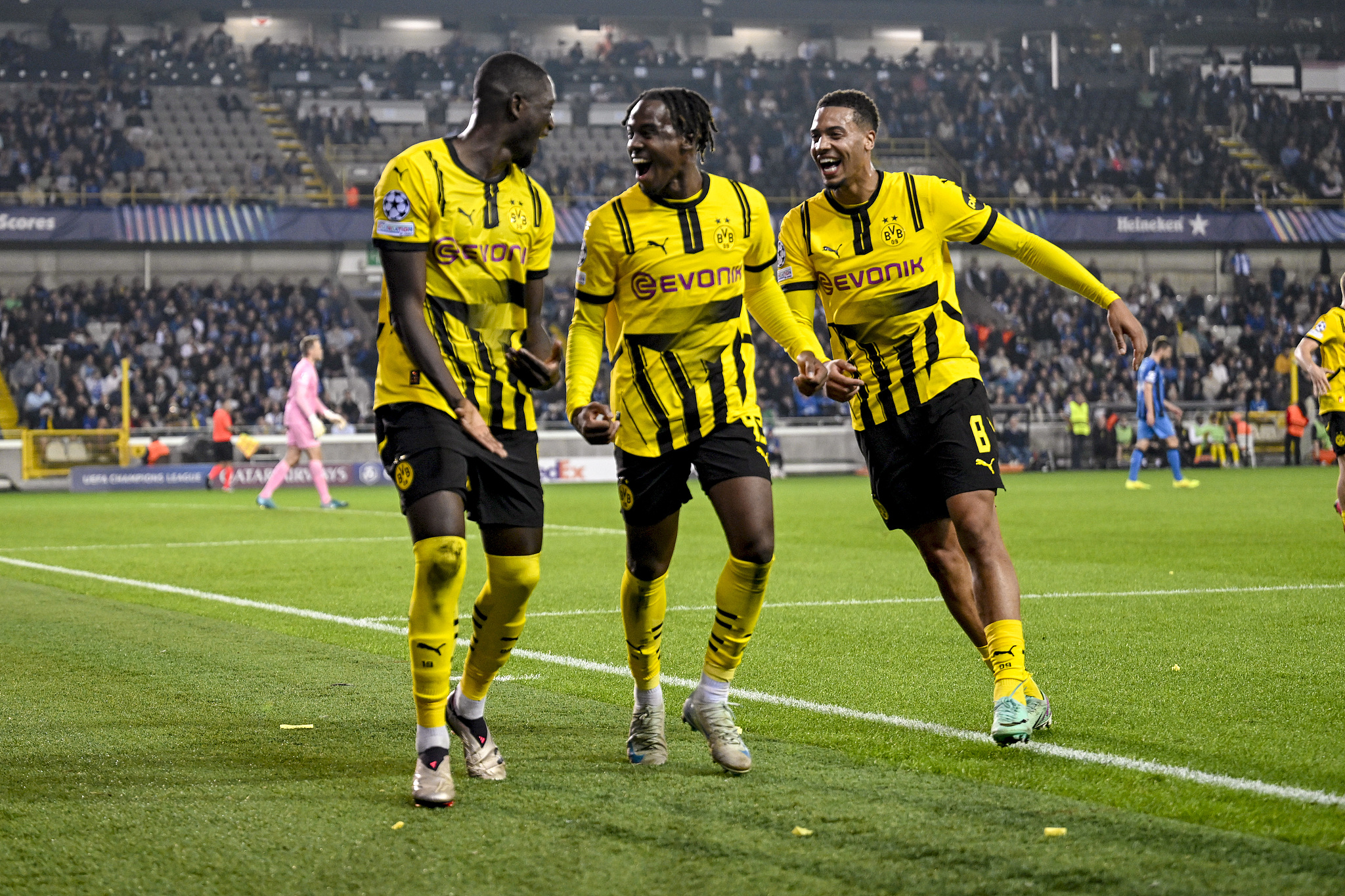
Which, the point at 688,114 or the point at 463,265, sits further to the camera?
the point at 688,114

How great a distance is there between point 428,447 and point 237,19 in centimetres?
4500

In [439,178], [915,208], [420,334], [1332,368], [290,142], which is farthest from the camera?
[290,142]

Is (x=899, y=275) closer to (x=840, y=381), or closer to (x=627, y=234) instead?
(x=840, y=381)

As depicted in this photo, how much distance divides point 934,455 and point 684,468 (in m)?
0.97

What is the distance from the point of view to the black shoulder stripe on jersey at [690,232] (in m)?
4.73

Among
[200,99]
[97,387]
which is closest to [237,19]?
[200,99]

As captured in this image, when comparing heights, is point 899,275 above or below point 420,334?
above

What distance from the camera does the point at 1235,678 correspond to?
5879 millimetres

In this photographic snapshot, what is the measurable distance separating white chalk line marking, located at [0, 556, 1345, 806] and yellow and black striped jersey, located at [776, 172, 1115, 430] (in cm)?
105

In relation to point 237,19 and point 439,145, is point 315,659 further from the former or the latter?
point 237,19

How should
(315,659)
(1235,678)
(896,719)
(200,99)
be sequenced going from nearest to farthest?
(896,719), (1235,678), (315,659), (200,99)

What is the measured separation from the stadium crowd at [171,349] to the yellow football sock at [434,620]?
26817mm

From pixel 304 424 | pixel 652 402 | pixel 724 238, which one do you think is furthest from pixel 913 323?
Answer: pixel 304 424

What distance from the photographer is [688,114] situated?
4707 mm
